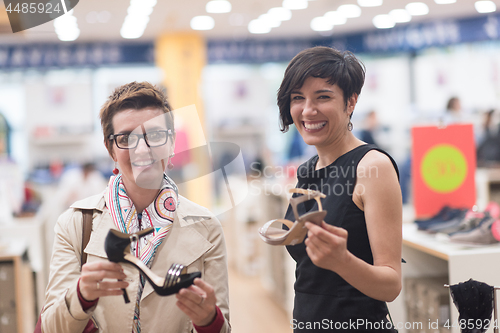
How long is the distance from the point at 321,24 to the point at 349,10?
1.02m

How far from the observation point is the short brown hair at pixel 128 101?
4.28 feet

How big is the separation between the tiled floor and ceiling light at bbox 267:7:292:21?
396 centimetres

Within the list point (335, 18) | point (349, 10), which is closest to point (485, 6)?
point (349, 10)

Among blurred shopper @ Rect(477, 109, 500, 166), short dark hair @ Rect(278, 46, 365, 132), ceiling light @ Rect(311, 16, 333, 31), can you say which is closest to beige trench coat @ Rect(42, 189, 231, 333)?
short dark hair @ Rect(278, 46, 365, 132)

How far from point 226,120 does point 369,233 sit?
7.98 metres

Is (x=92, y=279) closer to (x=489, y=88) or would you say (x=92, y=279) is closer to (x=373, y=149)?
(x=373, y=149)

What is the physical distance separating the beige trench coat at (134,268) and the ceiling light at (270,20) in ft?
20.7

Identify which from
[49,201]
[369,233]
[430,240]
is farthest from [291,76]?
[49,201]

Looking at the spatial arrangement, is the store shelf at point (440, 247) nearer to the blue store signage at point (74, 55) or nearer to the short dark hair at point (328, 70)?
the short dark hair at point (328, 70)

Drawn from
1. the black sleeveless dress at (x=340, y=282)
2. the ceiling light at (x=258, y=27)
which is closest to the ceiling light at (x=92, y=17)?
the ceiling light at (x=258, y=27)

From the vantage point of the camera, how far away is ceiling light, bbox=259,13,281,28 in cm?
727

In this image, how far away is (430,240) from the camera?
2.34m

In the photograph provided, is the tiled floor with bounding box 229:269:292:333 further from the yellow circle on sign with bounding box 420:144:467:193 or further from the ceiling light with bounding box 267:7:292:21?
the ceiling light with bounding box 267:7:292:21
